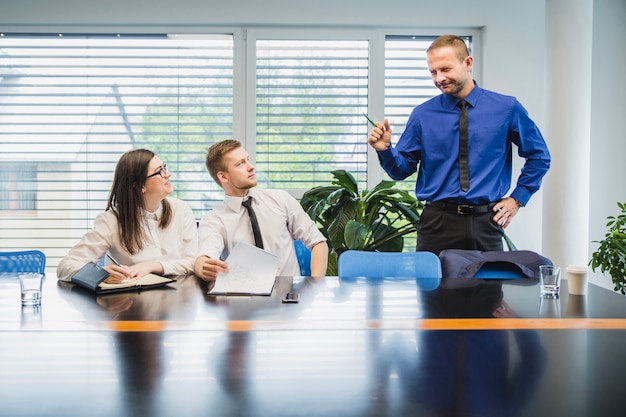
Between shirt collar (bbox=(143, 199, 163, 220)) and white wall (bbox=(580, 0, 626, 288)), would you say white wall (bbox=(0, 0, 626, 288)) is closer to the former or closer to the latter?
white wall (bbox=(580, 0, 626, 288))

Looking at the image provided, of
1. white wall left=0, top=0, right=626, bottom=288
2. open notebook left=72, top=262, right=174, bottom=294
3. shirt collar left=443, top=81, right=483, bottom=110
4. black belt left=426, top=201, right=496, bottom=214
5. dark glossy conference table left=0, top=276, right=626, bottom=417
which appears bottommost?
dark glossy conference table left=0, top=276, right=626, bottom=417

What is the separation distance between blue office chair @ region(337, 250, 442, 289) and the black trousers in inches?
13.2

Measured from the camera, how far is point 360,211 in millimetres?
4094

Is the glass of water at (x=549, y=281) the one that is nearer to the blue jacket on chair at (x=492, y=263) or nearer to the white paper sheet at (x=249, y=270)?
the blue jacket on chair at (x=492, y=263)

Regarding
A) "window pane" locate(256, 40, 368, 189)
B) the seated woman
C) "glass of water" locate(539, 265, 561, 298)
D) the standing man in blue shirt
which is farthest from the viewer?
"window pane" locate(256, 40, 368, 189)

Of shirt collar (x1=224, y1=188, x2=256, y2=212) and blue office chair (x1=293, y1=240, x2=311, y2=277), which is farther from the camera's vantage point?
blue office chair (x1=293, y1=240, x2=311, y2=277)

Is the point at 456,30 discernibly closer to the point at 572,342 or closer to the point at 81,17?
the point at 81,17

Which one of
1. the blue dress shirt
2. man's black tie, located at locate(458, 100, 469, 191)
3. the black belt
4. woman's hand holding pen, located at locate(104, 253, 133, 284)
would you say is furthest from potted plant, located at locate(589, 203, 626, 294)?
woman's hand holding pen, located at locate(104, 253, 133, 284)

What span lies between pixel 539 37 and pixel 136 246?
3.33 meters

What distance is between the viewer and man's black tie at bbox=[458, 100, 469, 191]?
2.93 m

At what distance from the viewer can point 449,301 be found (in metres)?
1.90

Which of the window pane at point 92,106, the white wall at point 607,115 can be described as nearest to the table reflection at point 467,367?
the white wall at point 607,115

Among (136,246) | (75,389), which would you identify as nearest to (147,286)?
(136,246)

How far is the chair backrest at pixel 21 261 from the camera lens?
2.81 meters
